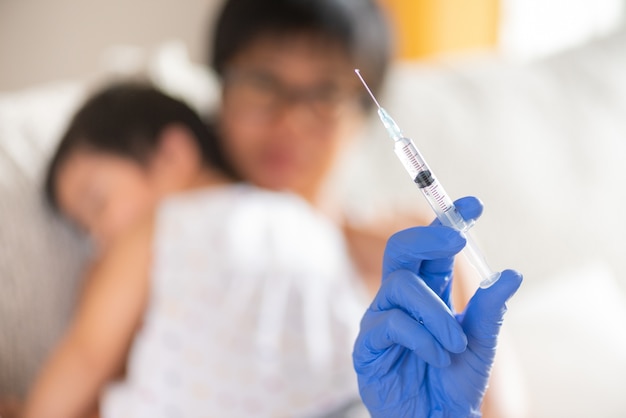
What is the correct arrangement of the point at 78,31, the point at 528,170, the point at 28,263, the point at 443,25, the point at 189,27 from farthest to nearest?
1. the point at 443,25
2. the point at 189,27
3. the point at 78,31
4. the point at 528,170
5. the point at 28,263

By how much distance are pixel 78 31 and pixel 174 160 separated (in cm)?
138

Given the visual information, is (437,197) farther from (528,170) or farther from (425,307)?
(528,170)

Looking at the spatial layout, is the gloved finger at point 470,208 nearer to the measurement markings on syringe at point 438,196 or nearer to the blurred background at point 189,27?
the measurement markings on syringe at point 438,196

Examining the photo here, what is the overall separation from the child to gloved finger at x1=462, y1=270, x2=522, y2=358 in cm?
37

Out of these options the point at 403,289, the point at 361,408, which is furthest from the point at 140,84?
the point at 403,289

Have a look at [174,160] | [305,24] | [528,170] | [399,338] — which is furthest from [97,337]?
[528,170]

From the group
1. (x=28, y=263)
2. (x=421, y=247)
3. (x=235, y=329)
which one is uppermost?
(x=28, y=263)

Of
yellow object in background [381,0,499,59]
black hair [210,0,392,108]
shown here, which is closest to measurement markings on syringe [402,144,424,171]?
black hair [210,0,392,108]

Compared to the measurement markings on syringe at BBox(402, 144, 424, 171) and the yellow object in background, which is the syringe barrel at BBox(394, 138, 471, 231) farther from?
the yellow object in background

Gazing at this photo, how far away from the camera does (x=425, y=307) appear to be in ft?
2.35

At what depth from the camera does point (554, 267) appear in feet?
5.46

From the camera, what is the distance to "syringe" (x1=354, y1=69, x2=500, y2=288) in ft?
2.45

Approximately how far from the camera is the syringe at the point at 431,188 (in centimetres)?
75

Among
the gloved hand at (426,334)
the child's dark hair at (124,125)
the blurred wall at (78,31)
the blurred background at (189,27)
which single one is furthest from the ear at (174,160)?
the blurred wall at (78,31)
